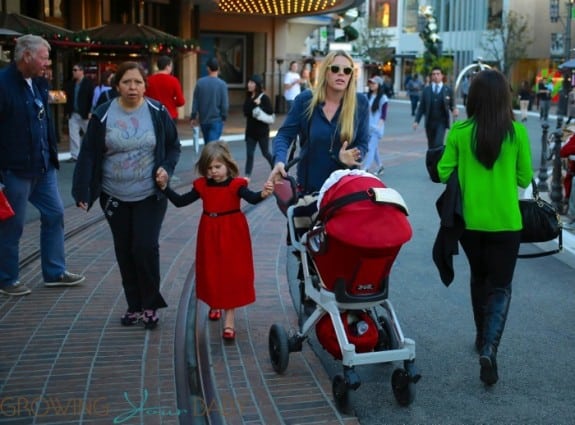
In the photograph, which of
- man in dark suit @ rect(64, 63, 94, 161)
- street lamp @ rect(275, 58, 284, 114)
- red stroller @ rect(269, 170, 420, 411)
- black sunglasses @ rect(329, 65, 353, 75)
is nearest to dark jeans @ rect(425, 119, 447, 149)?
man in dark suit @ rect(64, 63, 94, 161)

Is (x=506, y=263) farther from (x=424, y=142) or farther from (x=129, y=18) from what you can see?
(x=129, y=18)

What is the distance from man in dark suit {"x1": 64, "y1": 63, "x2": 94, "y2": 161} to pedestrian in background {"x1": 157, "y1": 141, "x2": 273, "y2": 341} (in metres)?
9.18

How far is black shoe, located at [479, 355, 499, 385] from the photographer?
4.72 metres

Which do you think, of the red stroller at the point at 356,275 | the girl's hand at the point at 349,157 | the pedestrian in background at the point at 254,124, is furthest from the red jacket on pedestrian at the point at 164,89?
the red stroller at the point at 356,275

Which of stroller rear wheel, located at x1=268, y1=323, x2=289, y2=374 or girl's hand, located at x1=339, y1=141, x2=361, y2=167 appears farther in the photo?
girl's hand, located at x1=339, y1=141, x2=361, y2=167

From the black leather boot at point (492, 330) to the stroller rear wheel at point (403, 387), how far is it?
570mm

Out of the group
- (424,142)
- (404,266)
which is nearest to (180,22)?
(424,142)

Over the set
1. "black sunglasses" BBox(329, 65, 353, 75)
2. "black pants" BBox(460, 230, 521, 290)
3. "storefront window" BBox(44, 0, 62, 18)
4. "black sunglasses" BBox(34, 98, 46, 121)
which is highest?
"storefront window" BBox(44, 0, 62, 18)

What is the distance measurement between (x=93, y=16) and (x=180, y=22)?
172 inches

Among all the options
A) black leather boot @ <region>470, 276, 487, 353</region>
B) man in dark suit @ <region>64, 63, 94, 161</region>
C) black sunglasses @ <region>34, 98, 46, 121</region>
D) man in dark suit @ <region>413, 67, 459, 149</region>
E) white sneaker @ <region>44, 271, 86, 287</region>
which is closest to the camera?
black leather boot @ <region>470, 276, 487, 353</region>

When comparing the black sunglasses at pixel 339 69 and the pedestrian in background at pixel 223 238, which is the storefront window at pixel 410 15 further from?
the pedestrian in background at pixel 223 238

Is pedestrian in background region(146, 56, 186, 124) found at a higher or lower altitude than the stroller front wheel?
higher

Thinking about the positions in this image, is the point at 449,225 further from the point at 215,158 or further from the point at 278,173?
the point at 215,158

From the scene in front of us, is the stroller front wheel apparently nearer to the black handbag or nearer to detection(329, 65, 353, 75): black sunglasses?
the black handbag
